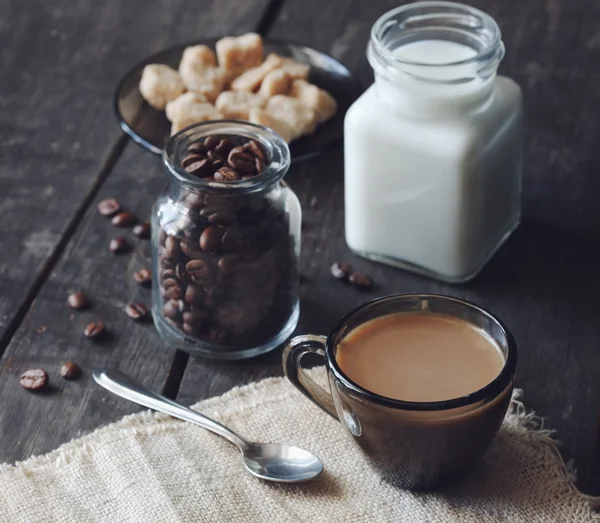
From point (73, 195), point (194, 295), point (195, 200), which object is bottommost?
point (73, 195)

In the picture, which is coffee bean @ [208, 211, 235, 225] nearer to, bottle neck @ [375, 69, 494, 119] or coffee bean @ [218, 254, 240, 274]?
coffee bean @ [218, 254, 240, 274]

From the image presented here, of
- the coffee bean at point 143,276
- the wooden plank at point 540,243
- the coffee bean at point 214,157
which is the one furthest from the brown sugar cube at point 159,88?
the coffee bean at point 214,157

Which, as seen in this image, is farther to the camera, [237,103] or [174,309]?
[237,103]

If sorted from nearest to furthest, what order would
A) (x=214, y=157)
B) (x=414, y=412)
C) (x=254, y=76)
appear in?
1. (x=414, y=412)
2. (x=214, y=157)
3. (x=254, y=76)

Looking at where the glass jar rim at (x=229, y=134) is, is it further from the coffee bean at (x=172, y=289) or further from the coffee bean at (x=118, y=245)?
the coffee bean at (x=118, y=245)

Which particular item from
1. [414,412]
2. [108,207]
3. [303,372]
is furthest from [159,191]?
[414,412]

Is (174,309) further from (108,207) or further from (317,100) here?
(317,100)

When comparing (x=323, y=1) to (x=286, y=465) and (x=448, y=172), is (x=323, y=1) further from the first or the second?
(x=286, y=465)

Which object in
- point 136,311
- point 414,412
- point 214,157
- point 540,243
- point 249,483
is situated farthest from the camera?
point 540,243
